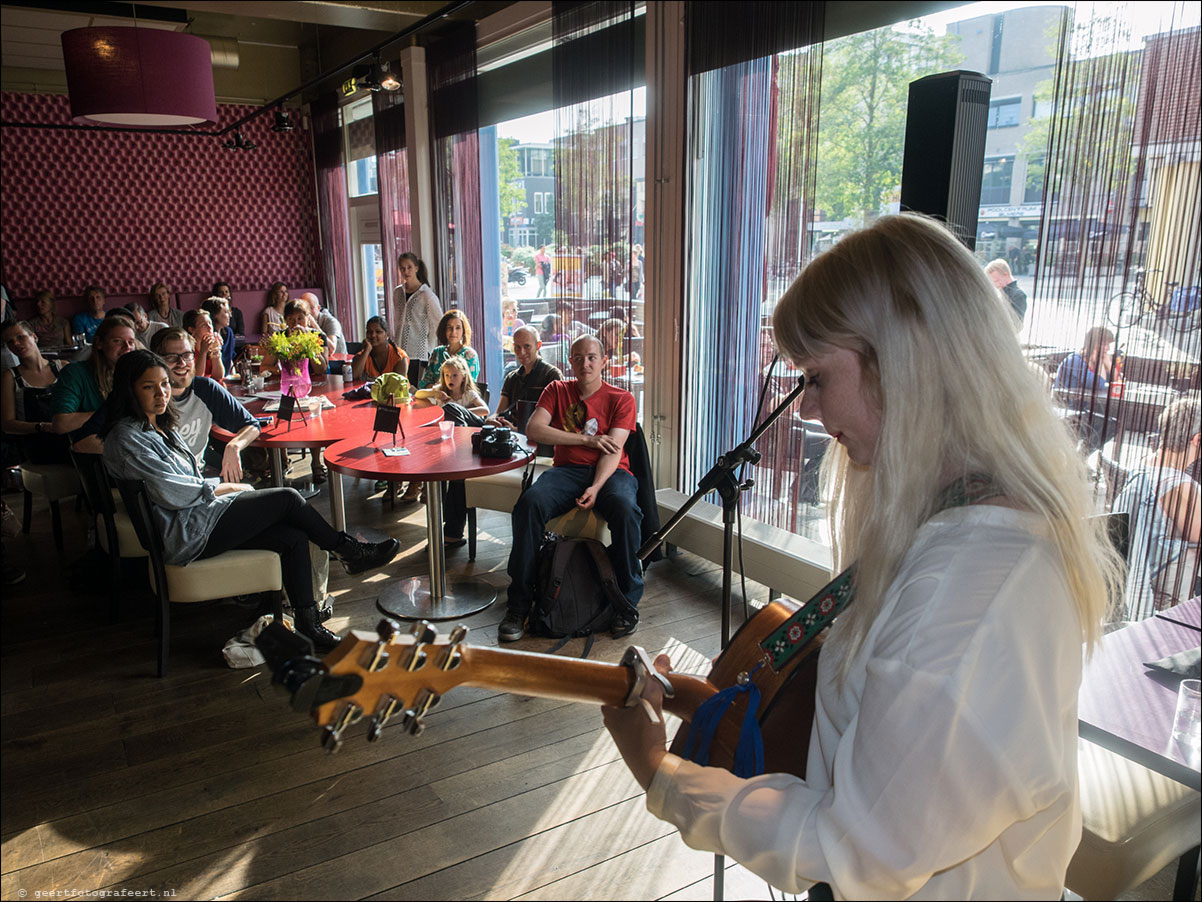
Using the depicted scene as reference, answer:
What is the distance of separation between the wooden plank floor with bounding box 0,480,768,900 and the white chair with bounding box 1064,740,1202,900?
747mm

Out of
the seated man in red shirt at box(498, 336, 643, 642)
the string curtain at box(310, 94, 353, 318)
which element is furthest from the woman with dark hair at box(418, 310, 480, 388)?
the string curtain at box(310, 94, 353, 318)

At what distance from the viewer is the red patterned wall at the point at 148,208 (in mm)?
9375

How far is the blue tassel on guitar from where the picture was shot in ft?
3.66

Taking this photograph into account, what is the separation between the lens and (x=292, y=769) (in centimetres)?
257

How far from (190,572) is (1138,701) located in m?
2.95

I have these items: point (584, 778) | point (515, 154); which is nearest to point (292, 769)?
point (584, 778)

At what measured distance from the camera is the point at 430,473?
10.7 feet

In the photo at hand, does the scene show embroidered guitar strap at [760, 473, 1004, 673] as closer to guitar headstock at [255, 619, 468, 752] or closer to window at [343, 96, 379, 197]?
guitar headstock at [255, 619, 468, 752]

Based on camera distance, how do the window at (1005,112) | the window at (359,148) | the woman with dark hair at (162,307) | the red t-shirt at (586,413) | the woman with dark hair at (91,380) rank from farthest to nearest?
1. the woman with dark hair at (162,307)
2. the window at (359,148)
3. the woman with dark hair at (91,380)
4. the red t-shirt at (586,413)
5. the window at (1005,112)

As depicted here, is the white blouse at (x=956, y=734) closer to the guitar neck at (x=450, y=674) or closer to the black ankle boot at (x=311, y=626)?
the guitar neck at (x=450, y=674)

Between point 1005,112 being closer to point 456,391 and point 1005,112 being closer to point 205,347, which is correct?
point 456,391

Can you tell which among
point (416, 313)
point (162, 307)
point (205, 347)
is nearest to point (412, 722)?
point (205, 347)

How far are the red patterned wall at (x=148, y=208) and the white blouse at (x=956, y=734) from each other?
36.7ft

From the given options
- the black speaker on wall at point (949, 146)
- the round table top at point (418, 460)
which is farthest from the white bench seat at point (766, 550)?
the black speaker on wall at point (949, 146)
